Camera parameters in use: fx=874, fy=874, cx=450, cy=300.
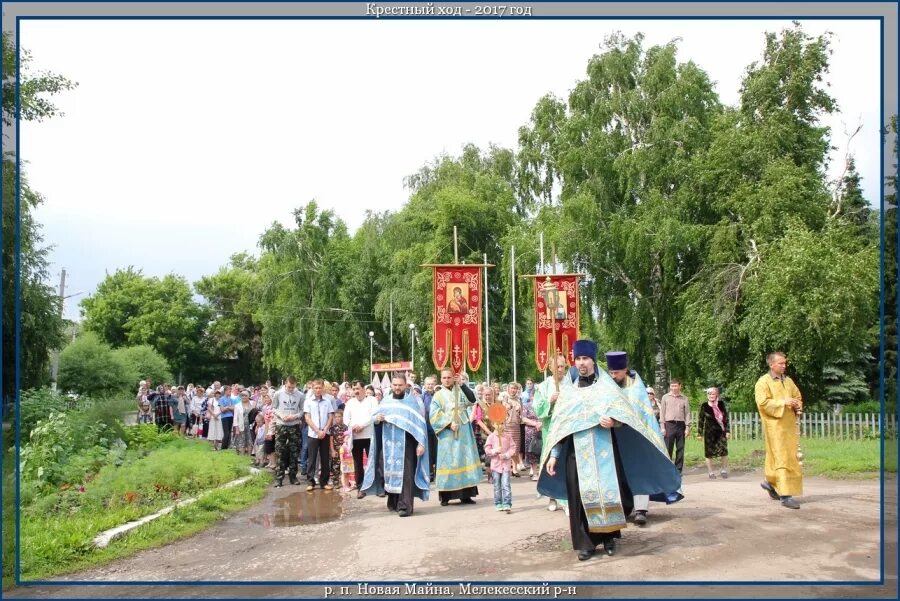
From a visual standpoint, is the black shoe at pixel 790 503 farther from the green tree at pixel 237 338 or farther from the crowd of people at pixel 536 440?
the green tree at pixel 237 338

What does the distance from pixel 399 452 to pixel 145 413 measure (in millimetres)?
13152

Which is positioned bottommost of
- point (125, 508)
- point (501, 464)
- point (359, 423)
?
point (125, 508)

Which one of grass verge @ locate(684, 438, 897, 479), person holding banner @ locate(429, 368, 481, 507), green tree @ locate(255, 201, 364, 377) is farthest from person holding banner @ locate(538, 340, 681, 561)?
green tree @ locate(255, 201, 364, 377)

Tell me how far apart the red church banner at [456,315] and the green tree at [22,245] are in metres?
5.98

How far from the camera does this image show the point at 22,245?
9.46 meters

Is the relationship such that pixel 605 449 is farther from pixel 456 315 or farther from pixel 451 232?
pixel 451 232

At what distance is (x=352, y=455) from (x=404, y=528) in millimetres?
4276

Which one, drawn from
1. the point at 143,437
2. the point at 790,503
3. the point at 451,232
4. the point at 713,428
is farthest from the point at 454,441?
the point at 451,232

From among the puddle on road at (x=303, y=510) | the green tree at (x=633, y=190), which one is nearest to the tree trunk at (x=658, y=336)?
the green tree at (x=633, y=190)

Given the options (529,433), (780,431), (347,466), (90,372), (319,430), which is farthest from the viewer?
(90,372)

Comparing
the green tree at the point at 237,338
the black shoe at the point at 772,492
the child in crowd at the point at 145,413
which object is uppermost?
the green tree at the point at 237,338

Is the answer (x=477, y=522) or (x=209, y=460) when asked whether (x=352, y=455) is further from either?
(x=477, y=522)

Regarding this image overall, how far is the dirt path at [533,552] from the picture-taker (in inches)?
270
